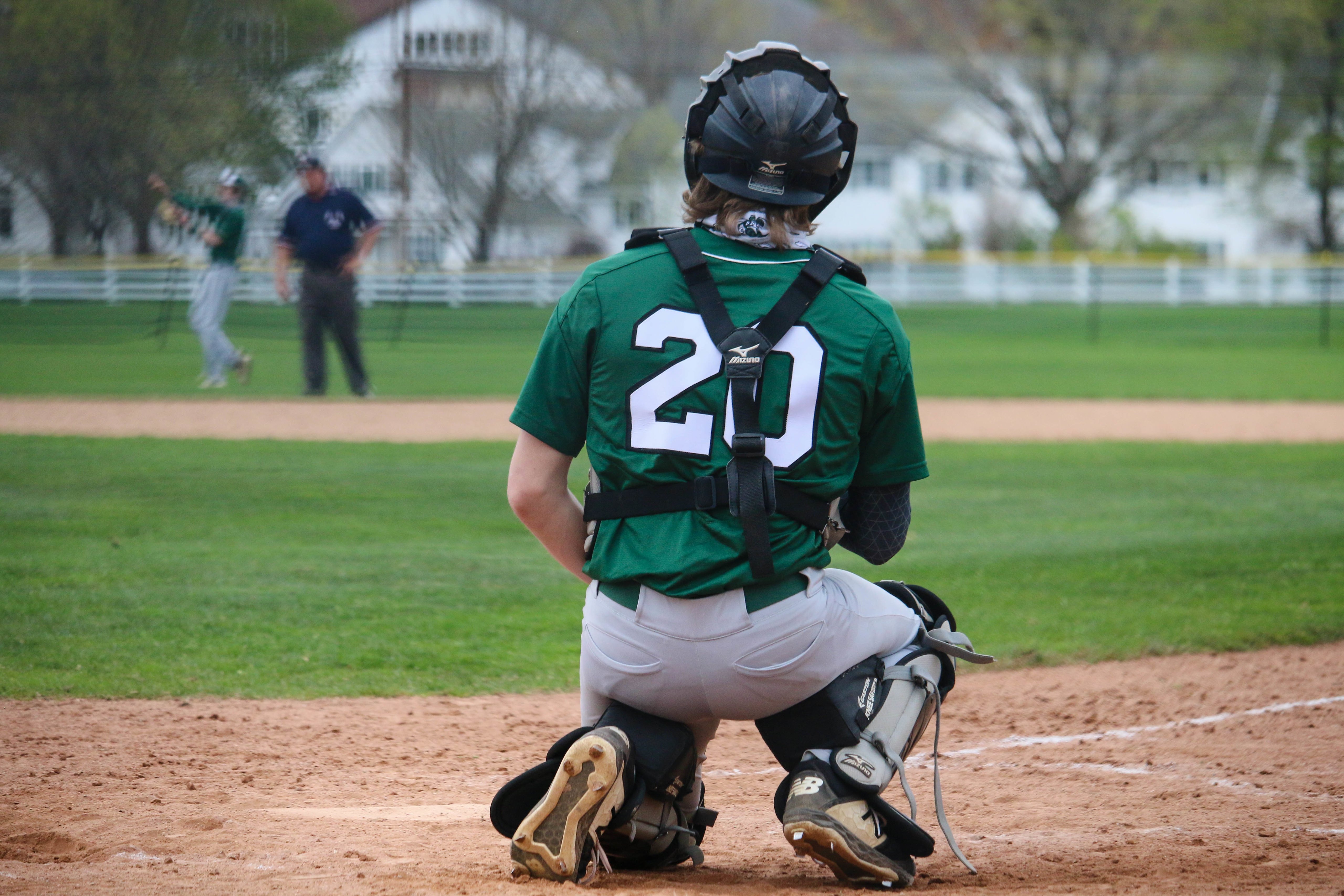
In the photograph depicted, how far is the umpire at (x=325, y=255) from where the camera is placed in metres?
12.1

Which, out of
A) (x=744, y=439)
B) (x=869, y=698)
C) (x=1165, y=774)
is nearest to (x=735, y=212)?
(x=744, y=439)

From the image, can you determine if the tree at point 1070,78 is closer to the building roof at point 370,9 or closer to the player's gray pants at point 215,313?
the building roof at point 370,9

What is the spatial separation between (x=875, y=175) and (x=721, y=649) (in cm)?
4839

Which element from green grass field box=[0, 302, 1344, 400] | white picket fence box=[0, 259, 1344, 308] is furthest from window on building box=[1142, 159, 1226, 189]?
green grass field box=[0, 302, 1344, 400]

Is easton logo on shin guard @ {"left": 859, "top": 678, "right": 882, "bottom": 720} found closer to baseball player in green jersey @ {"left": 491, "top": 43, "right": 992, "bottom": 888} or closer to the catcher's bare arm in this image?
baseball player in green jersey @ {"left": 491, "top": 43, "right": 992, "bottom": 888}

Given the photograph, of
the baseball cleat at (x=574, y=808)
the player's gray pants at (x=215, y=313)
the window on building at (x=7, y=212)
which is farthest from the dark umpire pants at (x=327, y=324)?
the baseball cleat at (x=574, y=808)

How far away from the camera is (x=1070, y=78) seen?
4209cm

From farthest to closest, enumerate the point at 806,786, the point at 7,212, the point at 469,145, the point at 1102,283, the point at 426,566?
the point at 1102,283, the point at 469,145, the point at 7,212, the point at 426,566, the point at 806,786

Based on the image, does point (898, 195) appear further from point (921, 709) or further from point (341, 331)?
point (921, 709)

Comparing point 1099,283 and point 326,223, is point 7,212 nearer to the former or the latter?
point 326,223

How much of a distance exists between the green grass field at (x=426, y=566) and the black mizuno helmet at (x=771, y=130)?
2.64m

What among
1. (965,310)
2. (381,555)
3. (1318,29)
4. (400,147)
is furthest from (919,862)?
(1318,29)

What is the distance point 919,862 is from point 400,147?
15146mm

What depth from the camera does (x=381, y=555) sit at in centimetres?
697
